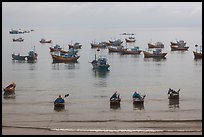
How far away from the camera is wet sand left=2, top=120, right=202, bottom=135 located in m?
19.9

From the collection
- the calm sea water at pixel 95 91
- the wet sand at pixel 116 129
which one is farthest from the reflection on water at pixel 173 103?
the wet sand at pixel 116 129

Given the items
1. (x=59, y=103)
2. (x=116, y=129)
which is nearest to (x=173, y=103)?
(x=59, y=103)

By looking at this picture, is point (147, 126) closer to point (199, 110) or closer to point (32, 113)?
point (199, 110)

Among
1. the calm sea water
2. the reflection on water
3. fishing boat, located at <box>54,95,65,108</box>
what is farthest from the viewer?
the reflection on water

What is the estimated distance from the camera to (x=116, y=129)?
21078 mm

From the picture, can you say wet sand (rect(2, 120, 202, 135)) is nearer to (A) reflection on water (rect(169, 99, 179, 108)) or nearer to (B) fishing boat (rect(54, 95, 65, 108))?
(B) fishing boat (rect(54, 95, 65, 108))

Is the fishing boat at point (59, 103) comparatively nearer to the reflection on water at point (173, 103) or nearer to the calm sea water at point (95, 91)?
the calm sea water at point (95, 91)

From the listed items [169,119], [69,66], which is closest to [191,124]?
[169,119]

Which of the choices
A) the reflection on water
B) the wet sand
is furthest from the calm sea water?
the wet sand

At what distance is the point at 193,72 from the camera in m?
51.8

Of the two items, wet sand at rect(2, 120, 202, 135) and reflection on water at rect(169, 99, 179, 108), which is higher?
reflection on water at rect(169, 99, 179, 108)

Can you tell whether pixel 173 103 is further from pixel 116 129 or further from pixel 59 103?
pixel 116 129

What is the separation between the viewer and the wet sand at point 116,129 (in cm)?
1988

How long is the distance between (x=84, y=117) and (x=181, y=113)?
6.68m
